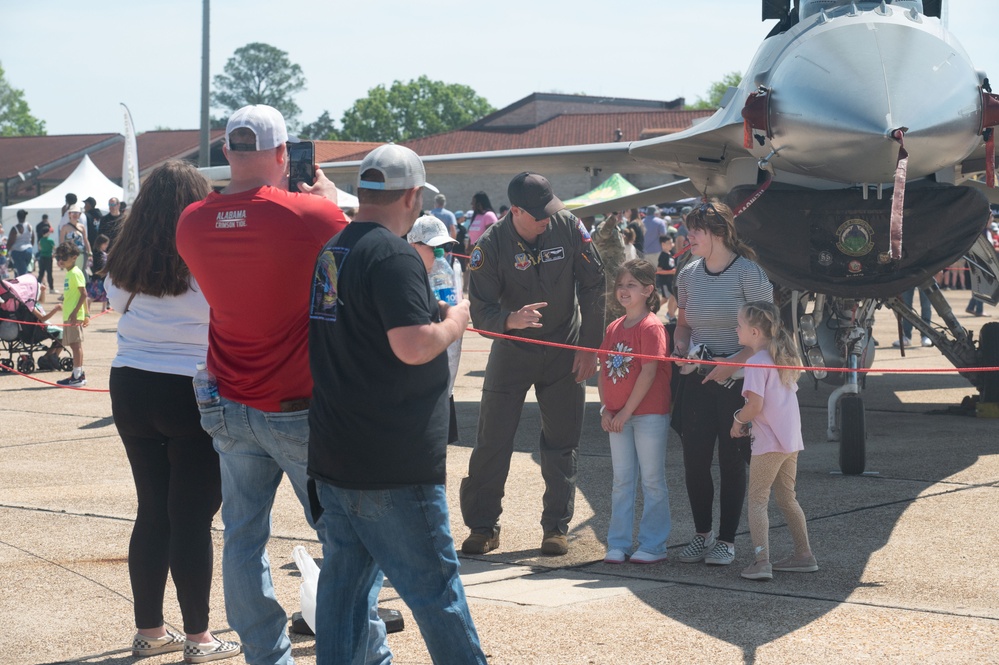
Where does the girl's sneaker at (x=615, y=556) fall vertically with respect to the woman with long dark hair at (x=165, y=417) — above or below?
below

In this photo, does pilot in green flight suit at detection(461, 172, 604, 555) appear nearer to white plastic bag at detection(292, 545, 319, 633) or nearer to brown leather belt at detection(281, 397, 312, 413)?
white plastic bag at detection(292, 545, 319, 633)

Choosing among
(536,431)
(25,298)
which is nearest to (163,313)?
(536,431)

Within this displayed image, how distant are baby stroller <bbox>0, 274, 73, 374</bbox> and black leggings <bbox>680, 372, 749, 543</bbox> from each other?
30.4 feet

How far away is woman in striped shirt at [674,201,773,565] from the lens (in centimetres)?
549

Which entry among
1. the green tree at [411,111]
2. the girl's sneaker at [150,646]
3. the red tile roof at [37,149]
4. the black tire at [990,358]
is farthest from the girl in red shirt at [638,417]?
the green tree at [411,111]

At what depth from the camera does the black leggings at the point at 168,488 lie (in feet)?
13.7

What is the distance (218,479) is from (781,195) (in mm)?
4776

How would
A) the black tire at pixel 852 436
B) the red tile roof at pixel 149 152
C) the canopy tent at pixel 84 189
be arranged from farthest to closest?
the red tile roof at pixel 149 152
the canopy tent at pixel 84 189
the black tire at pixel 852 436

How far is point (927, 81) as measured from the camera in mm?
6348

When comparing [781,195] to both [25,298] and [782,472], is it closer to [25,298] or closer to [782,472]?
[782,472]

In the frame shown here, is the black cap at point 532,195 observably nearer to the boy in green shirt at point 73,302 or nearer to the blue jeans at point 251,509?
the blue jeans at point 251,509

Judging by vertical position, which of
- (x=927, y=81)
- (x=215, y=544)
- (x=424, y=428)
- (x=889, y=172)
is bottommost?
(x=215, y=544)

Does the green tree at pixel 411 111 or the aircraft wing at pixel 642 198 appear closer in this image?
the aircraft wing at pixel 642 198

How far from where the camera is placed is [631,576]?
5289 millimetres
